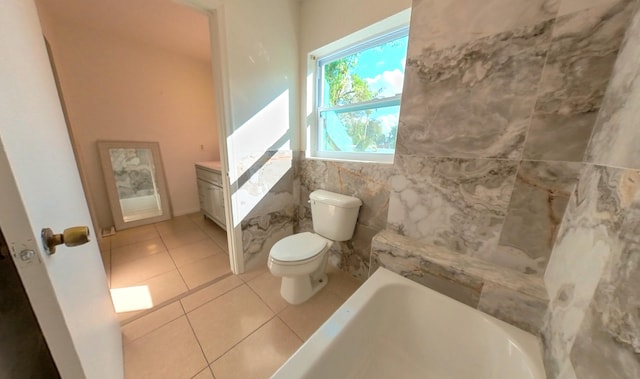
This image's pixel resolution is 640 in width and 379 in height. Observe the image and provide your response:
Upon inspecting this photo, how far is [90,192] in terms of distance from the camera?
2266 millimetres

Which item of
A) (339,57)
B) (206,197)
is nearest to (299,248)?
(339,57)

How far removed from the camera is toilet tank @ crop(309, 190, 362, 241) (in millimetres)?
1519

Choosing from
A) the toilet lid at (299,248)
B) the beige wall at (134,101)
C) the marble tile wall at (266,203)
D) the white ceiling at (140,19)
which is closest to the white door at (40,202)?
the toilet lid at (299,248)

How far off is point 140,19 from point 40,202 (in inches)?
94.4

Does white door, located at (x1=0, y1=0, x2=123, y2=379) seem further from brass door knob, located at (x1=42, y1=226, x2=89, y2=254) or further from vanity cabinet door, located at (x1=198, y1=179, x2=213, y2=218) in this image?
vanity cabinet door, located at (x1=198, y1=179, x2=213, y2=218)

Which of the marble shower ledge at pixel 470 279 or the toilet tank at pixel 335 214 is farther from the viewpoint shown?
the toilet tank at pixel 335 214

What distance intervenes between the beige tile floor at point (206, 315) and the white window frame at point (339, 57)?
3.46ft

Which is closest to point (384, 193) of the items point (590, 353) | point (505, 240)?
point (505, 240)

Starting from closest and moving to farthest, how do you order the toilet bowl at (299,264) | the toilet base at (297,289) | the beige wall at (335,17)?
1. the beige wall at (335,17)
2. the toilet bowl at (299,264)
3. the toilet base at (297,289)

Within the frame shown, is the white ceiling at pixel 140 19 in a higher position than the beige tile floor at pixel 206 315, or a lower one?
higher

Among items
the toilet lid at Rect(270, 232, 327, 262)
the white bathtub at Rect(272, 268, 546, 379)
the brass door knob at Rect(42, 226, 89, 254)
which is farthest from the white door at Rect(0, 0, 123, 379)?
the toilet lid at Rect(270, 232, 327, 262)

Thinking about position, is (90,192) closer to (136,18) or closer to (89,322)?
(136,18)

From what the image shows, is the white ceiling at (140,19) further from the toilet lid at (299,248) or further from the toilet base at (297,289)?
the toilet base at (297,289)

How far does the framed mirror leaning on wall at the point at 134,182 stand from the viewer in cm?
237
